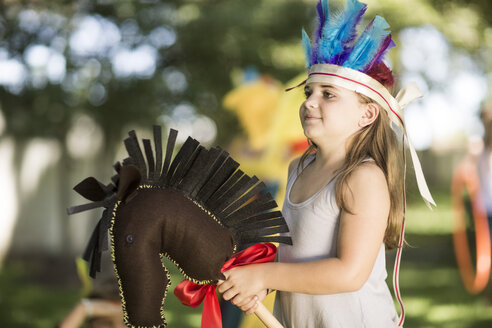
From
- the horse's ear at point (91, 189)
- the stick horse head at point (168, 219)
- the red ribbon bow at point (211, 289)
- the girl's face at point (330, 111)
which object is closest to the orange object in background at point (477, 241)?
the girl's face at point (330, 111)

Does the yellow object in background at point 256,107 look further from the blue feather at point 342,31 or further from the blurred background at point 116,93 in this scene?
the blue feather at point 342,31

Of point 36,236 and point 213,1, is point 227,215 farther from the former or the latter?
point 36,236

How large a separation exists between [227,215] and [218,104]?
4.24 metres

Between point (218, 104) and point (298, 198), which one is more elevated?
point (218, 104)

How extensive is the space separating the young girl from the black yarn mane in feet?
0.33

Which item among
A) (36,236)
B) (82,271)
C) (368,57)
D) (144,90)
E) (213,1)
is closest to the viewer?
(368,57)

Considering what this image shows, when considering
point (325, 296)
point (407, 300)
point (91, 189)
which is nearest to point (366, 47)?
point (325, 296)

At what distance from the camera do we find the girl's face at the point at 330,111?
4.79 feet

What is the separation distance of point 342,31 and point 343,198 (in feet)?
1.43

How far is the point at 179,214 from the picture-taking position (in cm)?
129

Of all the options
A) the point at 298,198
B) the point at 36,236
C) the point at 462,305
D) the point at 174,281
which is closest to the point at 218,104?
the point at 174,281

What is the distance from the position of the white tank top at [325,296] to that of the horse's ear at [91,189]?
518mm

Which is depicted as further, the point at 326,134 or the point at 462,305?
the point at 462,305

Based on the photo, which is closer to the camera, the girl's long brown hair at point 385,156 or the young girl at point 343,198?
the young girl at point 343,198
